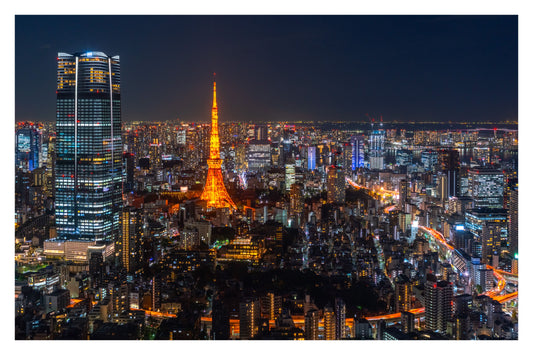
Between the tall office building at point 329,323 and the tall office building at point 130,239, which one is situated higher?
the tall office building at point 130,239

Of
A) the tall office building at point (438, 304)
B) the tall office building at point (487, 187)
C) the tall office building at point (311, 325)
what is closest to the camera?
the tall office building at point (311, 325)

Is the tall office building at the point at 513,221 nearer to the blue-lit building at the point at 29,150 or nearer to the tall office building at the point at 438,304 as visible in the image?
the tall office building at the point at 438,304

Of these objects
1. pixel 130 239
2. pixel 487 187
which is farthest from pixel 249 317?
pixel 487 187

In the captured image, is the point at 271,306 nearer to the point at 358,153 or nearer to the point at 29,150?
the point at 29,150

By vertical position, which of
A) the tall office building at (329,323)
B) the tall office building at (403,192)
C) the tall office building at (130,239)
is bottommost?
the tall office building at (329,323)

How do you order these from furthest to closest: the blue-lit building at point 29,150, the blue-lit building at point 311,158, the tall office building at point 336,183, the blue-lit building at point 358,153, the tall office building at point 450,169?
the tall office building at point 336,183 < the blue-lit building at point 311,158 < the blue-lit building at point 358,153 < the tall office building at point 450,169 < the blue-lit building at point 29,150

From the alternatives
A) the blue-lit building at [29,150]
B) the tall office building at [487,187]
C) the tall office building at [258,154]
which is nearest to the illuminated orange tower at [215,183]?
the tall office building at [258,154]
